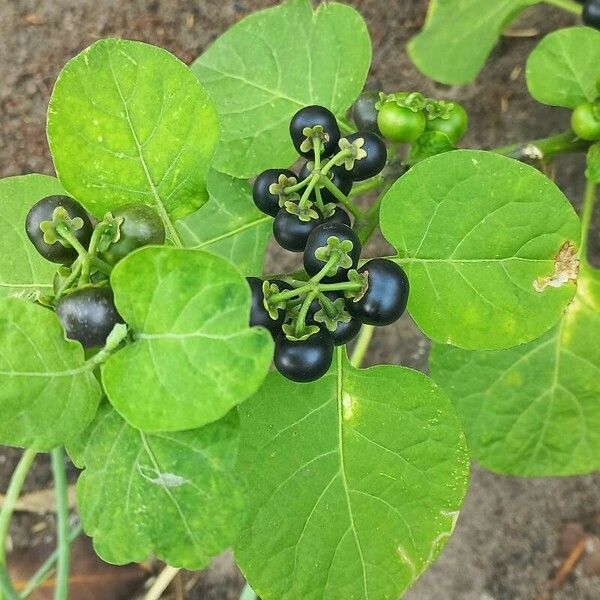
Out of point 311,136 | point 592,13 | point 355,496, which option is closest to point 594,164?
point 592,13

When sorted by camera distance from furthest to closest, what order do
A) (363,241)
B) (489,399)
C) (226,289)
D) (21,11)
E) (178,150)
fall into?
1. (21,11)
2. (489,399)
3. (363,241)
4. (178,150)
5. (226,289)

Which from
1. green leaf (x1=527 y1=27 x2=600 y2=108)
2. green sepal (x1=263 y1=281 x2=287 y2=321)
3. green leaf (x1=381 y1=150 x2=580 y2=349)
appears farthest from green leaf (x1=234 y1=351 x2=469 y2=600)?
green leaf (x1=527 y1=27 x2=600 y2=108)

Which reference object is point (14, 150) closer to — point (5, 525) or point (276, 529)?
point (5, 525)

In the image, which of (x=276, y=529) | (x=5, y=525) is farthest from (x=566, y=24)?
(x=5, y=525)

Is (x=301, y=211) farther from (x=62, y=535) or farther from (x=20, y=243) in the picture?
(x=62, y=535)

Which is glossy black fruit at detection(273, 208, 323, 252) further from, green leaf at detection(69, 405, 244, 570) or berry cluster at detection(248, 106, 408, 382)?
green leaf at detection(69, 405, 244, 570)
